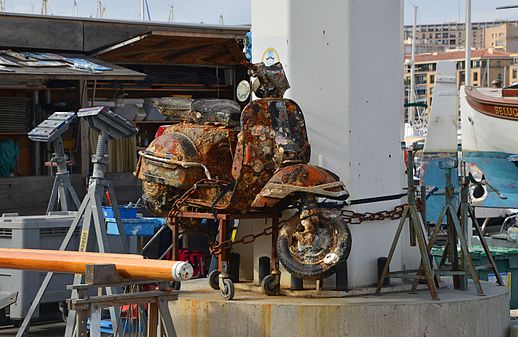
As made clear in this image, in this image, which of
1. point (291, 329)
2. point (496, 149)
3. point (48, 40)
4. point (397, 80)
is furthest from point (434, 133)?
point (496, 149)

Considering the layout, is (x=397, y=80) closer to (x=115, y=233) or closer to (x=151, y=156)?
(x=151, y=156)

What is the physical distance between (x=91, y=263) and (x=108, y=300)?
1.55ft

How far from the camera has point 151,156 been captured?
10.4 meters

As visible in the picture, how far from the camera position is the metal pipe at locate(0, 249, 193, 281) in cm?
763

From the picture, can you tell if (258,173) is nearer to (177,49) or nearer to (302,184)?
(302,184)

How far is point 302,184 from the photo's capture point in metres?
9.23

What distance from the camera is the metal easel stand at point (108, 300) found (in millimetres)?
7637

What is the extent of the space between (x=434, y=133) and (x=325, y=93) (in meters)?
3.02

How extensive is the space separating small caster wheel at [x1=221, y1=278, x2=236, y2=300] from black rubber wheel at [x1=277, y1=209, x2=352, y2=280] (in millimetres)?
484

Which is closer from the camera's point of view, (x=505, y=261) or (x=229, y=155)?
(x=229, y=155)

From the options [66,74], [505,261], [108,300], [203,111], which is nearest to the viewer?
[108,300]

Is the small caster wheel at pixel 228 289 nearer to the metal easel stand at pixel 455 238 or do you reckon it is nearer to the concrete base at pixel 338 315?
the concrete base at pixel 338 315

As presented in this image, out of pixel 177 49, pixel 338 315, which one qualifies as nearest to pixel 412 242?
pixel 338 315

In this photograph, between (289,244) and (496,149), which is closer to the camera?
(289,244)
